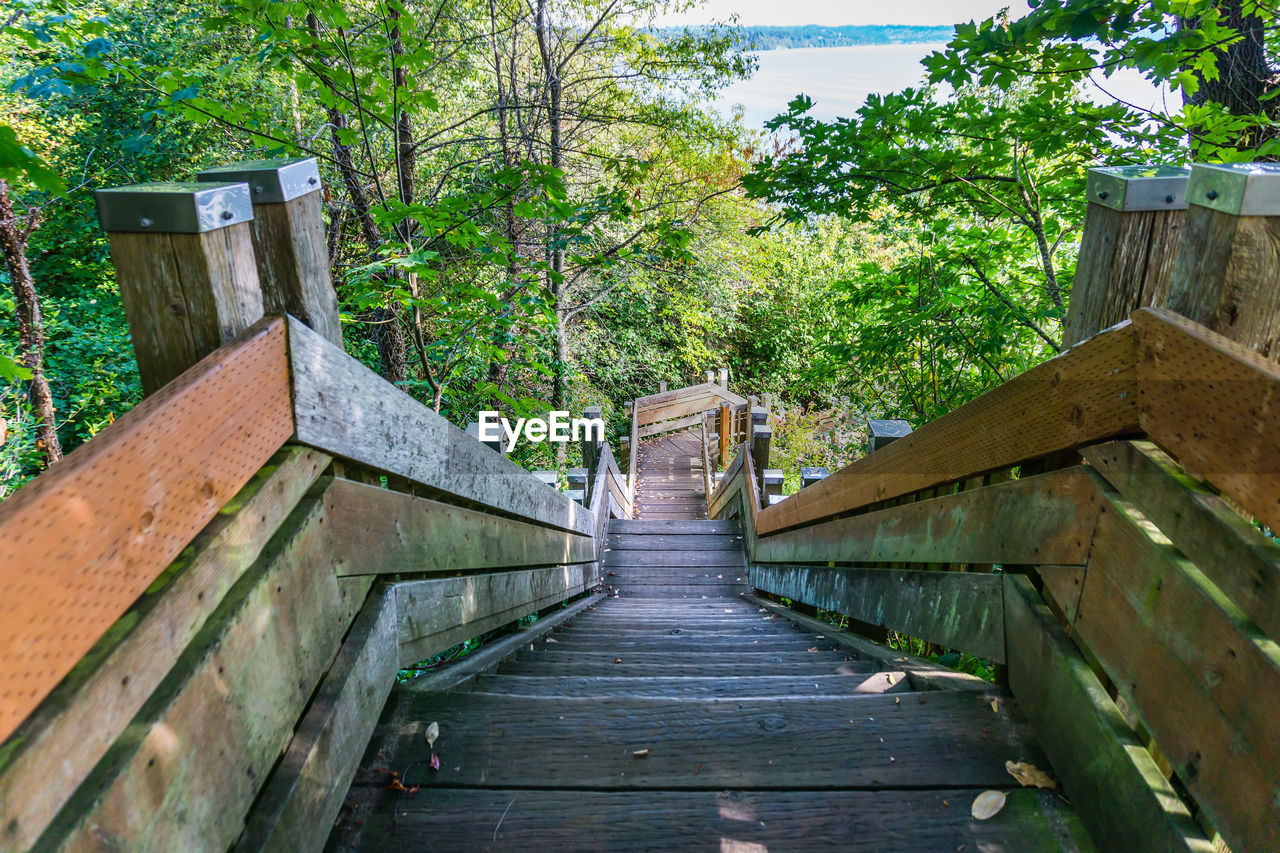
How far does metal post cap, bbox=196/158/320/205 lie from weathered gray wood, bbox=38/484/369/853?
0.59 metres

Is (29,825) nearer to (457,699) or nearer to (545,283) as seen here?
(457,699)

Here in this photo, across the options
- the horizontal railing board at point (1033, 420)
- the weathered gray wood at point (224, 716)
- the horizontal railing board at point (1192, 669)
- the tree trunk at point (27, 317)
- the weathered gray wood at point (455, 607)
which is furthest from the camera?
the tree trunk at point (27, 317)

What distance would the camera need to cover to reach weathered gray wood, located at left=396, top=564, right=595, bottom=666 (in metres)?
1.74

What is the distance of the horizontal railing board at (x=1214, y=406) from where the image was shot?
90cm

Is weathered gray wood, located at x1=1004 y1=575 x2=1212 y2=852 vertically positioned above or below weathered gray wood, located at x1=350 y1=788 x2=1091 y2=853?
above

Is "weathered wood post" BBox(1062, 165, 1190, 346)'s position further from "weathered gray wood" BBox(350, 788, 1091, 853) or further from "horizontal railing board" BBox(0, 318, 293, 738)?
"horizontal railing board" BBox(0, 318, 293, 738)

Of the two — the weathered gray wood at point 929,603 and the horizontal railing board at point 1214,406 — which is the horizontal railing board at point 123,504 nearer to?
the horizontal railing board at point 1214,406

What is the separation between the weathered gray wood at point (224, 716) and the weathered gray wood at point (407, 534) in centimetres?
8

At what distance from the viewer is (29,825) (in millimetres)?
639

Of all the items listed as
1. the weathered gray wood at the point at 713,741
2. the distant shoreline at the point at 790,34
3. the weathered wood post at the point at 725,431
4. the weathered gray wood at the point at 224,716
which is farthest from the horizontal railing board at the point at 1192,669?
the weathered wood post at the point at 725,431

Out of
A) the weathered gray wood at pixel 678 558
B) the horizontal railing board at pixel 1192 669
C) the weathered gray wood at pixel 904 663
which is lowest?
the weathered gray wood at pixel 678 558

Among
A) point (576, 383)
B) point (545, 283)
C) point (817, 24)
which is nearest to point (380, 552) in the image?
point (545, 283)

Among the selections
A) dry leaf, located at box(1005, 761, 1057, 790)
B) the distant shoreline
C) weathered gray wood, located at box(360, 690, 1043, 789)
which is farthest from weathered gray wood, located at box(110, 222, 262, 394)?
the distant shoreline

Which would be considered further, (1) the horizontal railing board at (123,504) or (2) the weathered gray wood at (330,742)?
(2) the weathered gray wood at (330,742)
